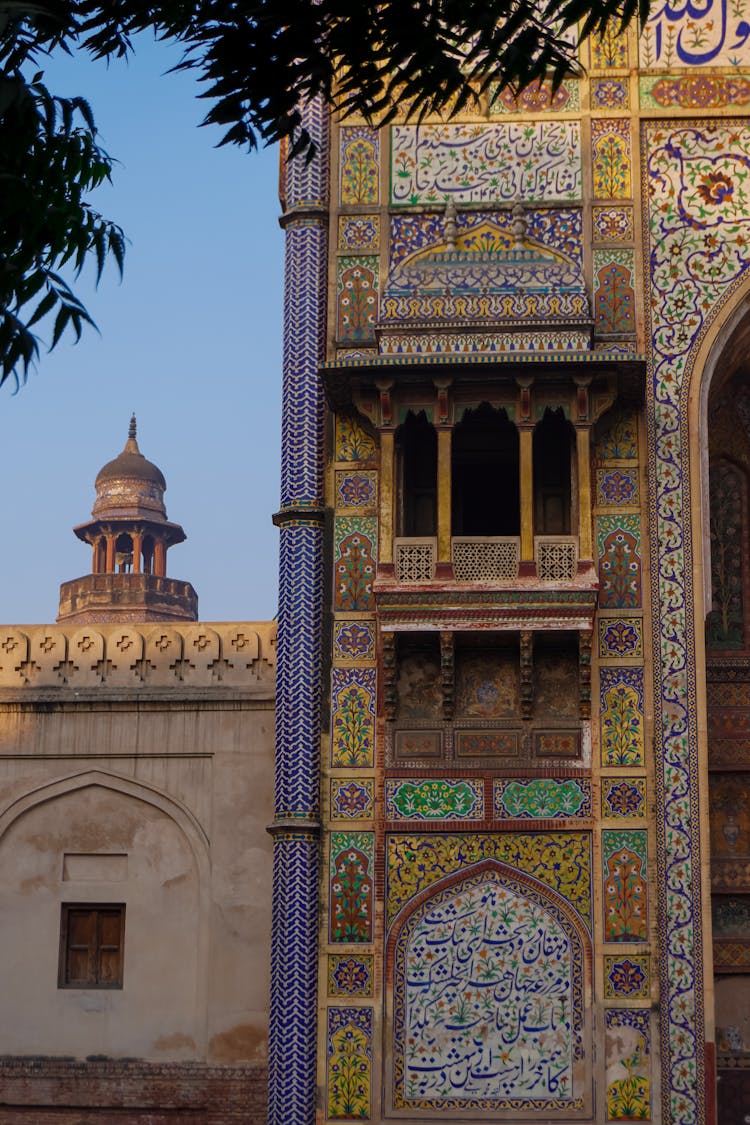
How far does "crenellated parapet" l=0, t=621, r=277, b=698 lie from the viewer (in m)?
15.7

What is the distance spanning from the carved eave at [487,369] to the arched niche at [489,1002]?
3456 mm

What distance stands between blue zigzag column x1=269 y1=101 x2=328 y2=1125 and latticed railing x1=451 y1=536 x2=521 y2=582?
1077mm

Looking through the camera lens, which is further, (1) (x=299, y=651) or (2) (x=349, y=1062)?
(1) (x=299, y=651)

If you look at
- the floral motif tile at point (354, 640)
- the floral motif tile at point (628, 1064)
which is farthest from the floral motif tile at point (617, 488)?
the floral motif tile at point (628, 1064)

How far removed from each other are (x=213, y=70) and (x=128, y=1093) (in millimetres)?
9418

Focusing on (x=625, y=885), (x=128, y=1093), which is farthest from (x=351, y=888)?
(x=128, y=1093)

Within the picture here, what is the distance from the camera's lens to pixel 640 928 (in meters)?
14.0

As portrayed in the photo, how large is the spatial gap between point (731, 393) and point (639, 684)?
3.06 m

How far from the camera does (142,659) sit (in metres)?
15.8

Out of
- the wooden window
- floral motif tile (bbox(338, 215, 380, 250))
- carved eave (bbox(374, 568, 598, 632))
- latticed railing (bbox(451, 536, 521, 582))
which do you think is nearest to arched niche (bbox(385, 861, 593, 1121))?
carved eave (bbox(374, 568, 598, 632))

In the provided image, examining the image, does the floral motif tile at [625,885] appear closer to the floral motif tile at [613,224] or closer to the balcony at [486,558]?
the balcony at [486,558]

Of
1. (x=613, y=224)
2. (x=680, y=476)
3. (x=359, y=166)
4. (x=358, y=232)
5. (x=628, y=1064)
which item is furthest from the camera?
(x=359, y=166)

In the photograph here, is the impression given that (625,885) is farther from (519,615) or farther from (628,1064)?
(519,615)

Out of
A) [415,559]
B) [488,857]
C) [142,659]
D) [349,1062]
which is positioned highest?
[415,559]
